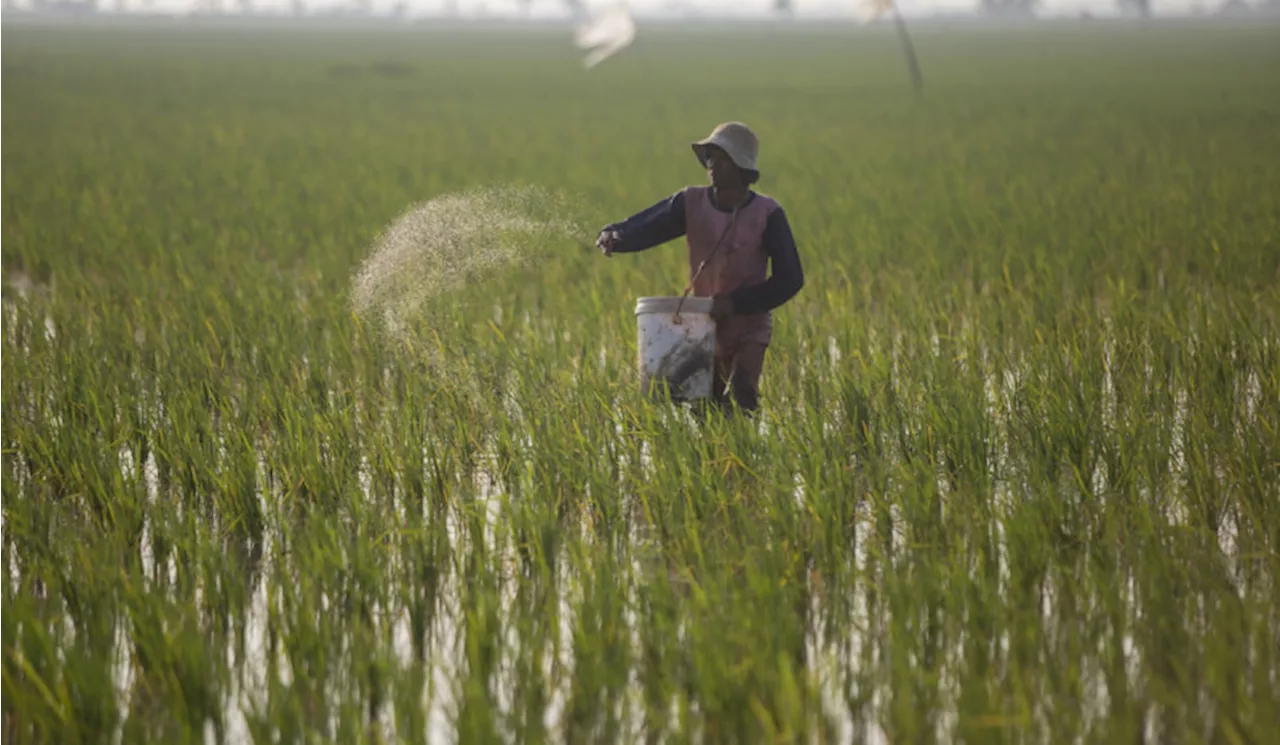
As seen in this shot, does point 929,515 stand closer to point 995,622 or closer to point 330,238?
point 995,622

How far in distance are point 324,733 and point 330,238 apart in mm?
5439

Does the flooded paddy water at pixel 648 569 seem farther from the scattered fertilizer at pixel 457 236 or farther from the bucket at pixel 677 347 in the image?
the scattered fertilizer at pixel 457 236

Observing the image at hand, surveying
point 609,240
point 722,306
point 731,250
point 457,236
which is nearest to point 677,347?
point 722,306

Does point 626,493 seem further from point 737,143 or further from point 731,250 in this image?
point 737,143

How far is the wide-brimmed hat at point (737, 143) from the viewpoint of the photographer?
125 inches

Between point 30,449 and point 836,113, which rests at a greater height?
point 836,113

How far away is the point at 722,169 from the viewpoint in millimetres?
3250

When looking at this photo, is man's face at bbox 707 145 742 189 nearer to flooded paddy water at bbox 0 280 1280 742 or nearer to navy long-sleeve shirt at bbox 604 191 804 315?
navy long-sleeve shirt at bbox 604 191 804 315

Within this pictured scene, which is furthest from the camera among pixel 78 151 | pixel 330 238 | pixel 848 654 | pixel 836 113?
pixel 836 113

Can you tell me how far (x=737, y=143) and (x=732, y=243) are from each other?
25cm

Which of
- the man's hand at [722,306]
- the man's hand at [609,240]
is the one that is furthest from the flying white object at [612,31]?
the man's hand at [722,306]

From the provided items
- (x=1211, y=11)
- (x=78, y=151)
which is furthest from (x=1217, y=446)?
(x=1211, y=11)

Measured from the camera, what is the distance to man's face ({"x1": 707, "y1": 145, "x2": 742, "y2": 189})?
10.6ft

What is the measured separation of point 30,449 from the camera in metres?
3.40
